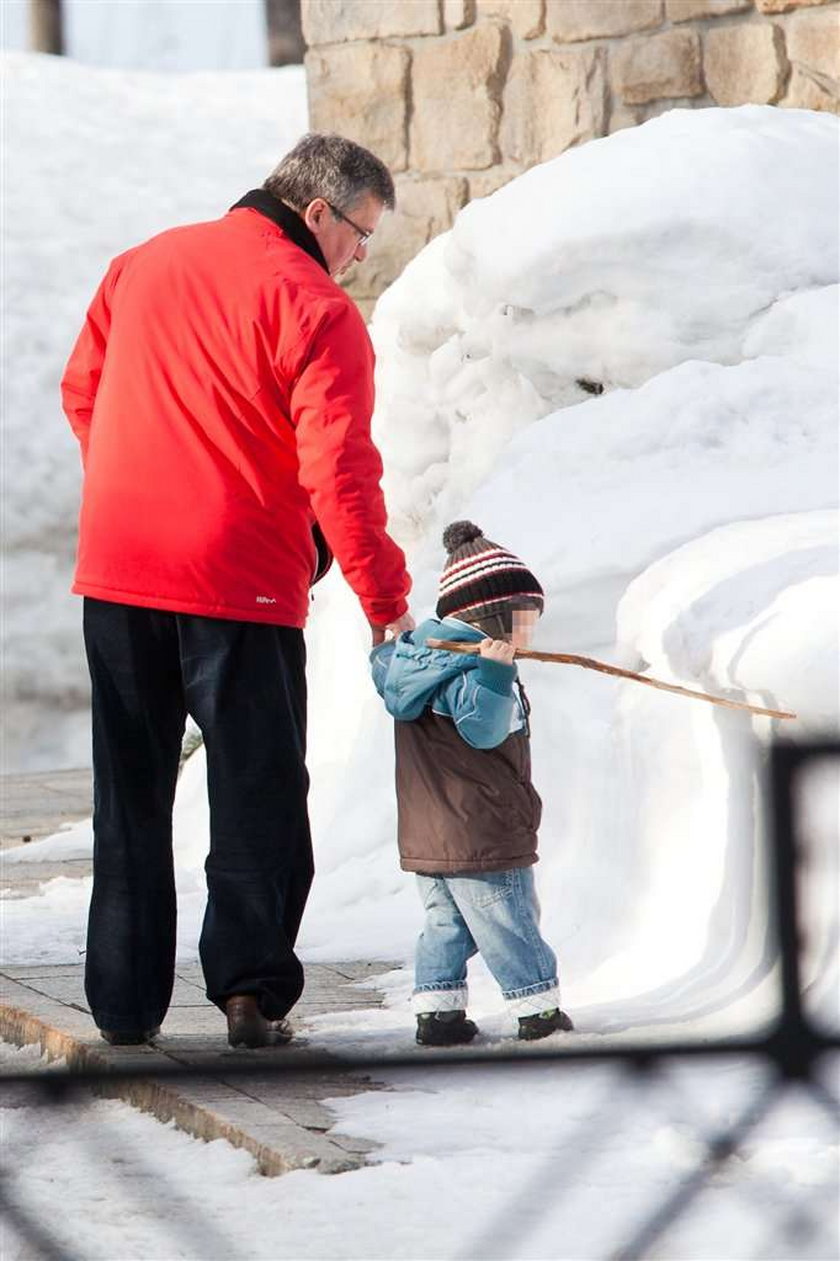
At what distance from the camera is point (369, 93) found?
7156mm

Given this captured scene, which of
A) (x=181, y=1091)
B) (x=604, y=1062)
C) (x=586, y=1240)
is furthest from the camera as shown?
(x=181, y=1091)

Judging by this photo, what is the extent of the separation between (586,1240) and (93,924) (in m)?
1.23

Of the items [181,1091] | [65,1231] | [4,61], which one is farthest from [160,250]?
[4,61]

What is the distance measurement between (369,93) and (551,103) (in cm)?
73

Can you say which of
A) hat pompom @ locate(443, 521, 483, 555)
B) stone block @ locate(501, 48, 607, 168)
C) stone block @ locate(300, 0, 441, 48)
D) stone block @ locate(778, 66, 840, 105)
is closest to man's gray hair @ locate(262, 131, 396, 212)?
hat pompom @ locate(443, 521, 483, 555)

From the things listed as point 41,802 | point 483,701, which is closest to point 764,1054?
point 483,701

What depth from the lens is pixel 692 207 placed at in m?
5.27

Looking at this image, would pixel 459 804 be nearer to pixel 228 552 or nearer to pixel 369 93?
pixel 228 552

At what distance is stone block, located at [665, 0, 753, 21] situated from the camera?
6.42 m

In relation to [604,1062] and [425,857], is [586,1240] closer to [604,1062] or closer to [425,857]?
[425,857]

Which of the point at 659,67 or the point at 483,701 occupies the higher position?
the point at 659,67

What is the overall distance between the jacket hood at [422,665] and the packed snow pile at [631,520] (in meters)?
0.59

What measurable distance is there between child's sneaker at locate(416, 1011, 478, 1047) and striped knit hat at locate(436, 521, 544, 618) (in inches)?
28.7

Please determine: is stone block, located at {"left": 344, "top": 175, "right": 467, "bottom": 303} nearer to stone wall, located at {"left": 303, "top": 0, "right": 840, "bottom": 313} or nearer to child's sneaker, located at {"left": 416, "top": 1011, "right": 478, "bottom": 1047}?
stone wall, located at {"left": 303, "top": 0, "right": 840, "bottom": 313}
